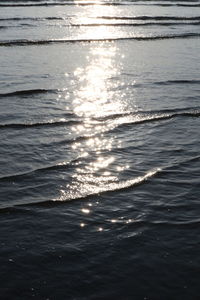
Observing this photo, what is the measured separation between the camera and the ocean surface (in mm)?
3373

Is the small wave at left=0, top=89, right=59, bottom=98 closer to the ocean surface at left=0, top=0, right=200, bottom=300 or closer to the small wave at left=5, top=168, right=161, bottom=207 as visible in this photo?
the ocean surface at left=0, top=0, right=200, bottom=300

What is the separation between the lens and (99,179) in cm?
475

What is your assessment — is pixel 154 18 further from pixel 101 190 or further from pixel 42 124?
pixel 101 190

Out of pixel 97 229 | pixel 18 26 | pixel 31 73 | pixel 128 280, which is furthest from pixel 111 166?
pixel 18 26

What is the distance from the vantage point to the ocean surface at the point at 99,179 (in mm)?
3373

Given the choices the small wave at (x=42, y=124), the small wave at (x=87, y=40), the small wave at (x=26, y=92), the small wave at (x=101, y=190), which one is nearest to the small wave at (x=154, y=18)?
the small wave at (x=87, y=40)

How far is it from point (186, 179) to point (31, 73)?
547 centimetres

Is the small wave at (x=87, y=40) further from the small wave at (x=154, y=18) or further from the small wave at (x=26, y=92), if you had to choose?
the small wave at (x=154, y=18)

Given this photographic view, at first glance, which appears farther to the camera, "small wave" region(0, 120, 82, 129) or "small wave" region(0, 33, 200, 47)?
"small wave" region(0, 33, 200, 47)

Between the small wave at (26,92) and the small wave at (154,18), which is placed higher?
the small wave at (154,18)

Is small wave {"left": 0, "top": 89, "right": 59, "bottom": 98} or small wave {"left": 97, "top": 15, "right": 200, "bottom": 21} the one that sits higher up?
small wave {"left": 97, "top": 15, "right": 200, "bottom": 21}

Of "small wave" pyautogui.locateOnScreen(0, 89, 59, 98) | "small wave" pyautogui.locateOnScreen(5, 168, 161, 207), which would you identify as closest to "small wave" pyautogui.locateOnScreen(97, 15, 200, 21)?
"small wave" pyautogui.locateOnScreen(0, 89, 59, 98)

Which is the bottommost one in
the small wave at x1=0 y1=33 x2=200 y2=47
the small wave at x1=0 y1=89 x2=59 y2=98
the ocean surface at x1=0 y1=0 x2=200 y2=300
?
the ocean surface at x1=0 y1=0 x2=200 y2=300

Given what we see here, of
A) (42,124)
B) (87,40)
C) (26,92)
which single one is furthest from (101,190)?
(87,40)
